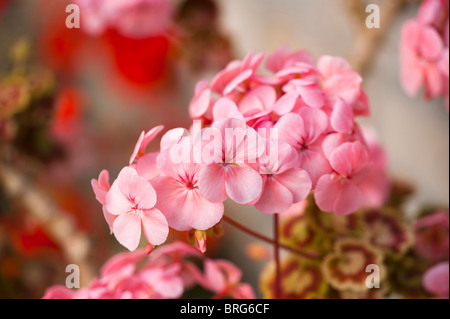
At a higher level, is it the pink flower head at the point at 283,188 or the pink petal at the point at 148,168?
the pink petal at the point at 148,168

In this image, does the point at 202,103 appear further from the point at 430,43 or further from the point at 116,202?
the point at 430,43

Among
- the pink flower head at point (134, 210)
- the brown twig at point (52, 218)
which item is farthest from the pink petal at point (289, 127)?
the brown twig at point (52, 218)

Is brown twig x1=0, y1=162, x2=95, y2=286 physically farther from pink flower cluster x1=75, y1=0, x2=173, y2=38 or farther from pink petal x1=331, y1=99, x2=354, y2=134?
pink petal x1=331, y1=99, x2=354, y2=134

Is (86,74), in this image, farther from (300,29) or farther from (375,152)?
(375,152)

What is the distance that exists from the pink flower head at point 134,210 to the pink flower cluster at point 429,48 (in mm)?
352

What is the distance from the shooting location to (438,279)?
19.4 inches

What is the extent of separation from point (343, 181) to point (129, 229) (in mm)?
174

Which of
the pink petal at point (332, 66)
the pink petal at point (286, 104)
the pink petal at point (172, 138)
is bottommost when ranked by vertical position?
the pink petal at point (172, 138)

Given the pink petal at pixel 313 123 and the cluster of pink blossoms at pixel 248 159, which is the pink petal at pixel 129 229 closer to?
the cluster of pink blossoms at pixel 248 159

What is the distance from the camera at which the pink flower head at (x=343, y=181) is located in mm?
380

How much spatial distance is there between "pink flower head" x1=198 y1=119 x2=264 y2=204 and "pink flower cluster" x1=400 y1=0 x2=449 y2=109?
28 centimetres

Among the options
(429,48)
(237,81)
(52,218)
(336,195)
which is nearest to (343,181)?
(336,195)

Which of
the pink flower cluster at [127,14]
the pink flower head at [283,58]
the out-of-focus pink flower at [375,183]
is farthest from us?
the pink flower cluster at [127,14]

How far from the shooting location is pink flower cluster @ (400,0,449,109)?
1.71 feet
